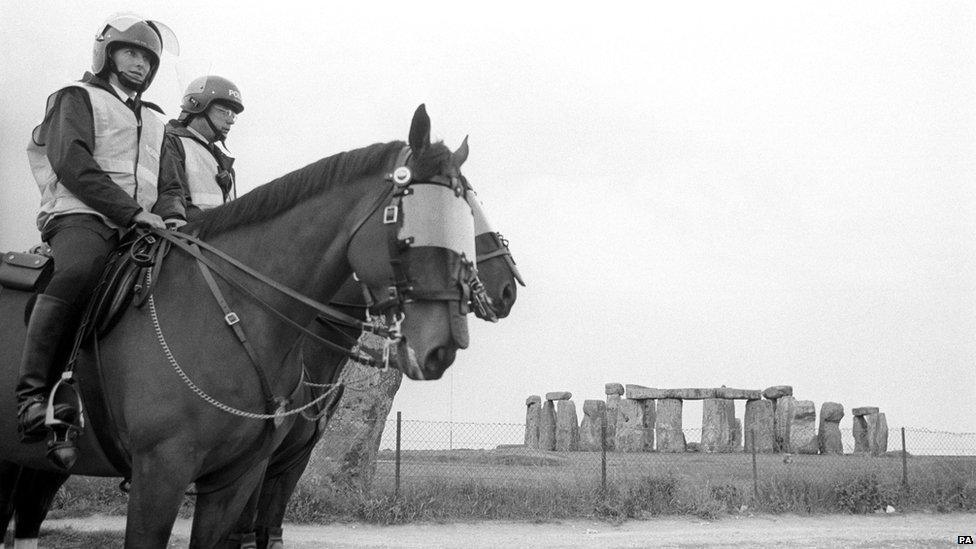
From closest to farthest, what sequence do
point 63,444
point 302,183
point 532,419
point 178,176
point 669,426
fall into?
point 63,444 → point 302,183 → point 178,176 → point 669,426 → point 532,419

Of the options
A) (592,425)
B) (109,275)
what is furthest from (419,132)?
(592,425)

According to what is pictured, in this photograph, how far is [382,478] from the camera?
13.0 metres

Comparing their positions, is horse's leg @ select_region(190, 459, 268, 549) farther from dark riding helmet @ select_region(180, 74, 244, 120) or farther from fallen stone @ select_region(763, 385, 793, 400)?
fallen stone @ select_region(763, 385, 793, 400)

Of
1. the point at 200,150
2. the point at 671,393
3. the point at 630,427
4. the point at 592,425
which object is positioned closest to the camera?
the point at 200,150

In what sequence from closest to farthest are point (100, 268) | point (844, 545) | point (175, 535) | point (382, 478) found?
point (100, 268)
point (175, 535)
point (844, 545)
point (382, 478)

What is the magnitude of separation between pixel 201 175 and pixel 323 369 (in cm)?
142

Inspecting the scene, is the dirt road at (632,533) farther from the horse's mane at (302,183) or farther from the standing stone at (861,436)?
the standing stone at (861,436)

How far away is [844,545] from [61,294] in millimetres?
9248

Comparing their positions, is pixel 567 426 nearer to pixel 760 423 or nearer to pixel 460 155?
pixel 760 423

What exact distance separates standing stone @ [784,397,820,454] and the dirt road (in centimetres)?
1367

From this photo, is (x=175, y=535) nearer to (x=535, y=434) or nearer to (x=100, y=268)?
(x=100, y=268)

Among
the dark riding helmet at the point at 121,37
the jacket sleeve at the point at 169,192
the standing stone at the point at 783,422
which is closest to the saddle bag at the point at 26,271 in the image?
the jacket sleeve at the point at 169,192

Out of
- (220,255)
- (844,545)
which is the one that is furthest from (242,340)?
(844,545)

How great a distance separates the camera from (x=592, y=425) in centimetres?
2920
